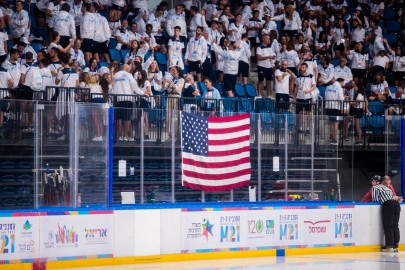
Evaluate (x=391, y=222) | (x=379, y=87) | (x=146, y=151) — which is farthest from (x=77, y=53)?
(x=379, y=87)

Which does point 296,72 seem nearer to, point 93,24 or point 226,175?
point 93,24

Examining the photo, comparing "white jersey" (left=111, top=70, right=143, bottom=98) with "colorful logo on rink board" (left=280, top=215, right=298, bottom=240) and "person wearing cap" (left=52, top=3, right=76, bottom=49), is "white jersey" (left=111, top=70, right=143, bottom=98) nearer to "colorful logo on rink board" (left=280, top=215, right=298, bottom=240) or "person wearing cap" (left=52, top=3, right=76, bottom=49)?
"person wearing cap" (left=52, top=3, right=76, bottom=49)

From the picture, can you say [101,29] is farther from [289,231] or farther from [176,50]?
[289,231]

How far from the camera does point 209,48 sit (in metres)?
28.9

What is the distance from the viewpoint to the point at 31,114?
1905 centimetres

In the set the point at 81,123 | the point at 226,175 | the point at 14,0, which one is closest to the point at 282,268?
the point at 226,175

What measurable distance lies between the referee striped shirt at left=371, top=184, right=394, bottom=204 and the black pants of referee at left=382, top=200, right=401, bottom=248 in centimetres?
10

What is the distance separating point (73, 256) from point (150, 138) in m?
3.01

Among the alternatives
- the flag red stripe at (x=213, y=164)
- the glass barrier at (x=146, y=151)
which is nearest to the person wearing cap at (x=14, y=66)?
the glass barrier at (x=146, y=151)

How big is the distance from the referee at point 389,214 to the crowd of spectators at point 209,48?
1.80 meters

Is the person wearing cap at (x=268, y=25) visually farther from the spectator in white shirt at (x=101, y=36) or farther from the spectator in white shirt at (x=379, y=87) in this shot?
the spectator in white shirt at (x=101, y=36)

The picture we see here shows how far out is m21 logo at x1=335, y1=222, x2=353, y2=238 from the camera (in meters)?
22.9

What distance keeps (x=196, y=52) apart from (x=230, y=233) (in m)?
8.04

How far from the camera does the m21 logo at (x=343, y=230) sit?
22.9 metres
